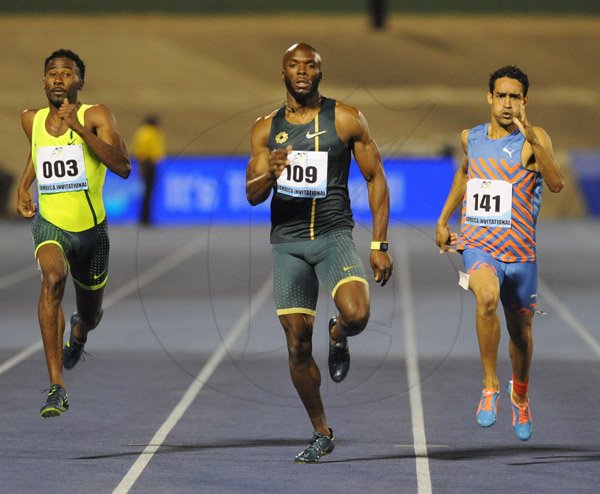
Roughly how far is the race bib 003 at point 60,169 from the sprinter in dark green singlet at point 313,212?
124 centimetres

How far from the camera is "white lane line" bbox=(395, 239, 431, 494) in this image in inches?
278

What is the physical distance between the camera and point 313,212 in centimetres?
743

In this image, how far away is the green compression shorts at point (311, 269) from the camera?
7.35m

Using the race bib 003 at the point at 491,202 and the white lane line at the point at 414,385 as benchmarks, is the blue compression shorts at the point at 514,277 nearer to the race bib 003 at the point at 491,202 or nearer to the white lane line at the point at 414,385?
the race bib 003 at the point at 491,202

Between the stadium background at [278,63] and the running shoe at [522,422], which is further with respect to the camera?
the stadium background at [278,63]

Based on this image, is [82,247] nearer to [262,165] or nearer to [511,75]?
[262,165]

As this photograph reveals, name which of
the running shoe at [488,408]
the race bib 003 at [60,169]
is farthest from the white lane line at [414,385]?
the race bib 003 at [60,169]

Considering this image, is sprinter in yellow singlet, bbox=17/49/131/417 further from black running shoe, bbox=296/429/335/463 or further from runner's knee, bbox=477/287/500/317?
runner's knee, bbox=477/287/500/317

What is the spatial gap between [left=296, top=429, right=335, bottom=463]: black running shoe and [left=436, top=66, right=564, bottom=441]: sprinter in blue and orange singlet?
754 mm

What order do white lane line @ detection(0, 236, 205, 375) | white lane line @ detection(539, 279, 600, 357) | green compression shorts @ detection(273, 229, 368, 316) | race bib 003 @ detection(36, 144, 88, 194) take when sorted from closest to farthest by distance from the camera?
green compression shorts @ detection(273, 229, 368, 316) < race bib 003 @ detection(36, 144, 88, 194) < white lane line @ detection(0, 236, 205, 375) < white lane line @ detection(539, 279, 600, 357)

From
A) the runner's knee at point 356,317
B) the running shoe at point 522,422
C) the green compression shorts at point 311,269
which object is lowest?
the running shoe at point 522,422

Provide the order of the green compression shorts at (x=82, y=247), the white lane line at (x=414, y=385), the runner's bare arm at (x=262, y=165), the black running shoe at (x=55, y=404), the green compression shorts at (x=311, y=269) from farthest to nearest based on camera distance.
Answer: the green compression shorts at (x=82, y=247) → the black running shoe at (x=55, y=404) → the green compression shorts at (x=311, y=269) → the white lane line at (x=414, y=385) → the runner's bare arm at (x=262, y=165)

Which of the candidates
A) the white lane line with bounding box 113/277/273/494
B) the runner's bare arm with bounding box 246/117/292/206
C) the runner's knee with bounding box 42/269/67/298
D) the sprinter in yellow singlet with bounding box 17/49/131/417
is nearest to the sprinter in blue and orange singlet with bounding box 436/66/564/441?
the runner's bare arm with bounding box 246/117/292/206

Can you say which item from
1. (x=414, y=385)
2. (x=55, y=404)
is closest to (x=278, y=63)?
(x=414, y=385)
